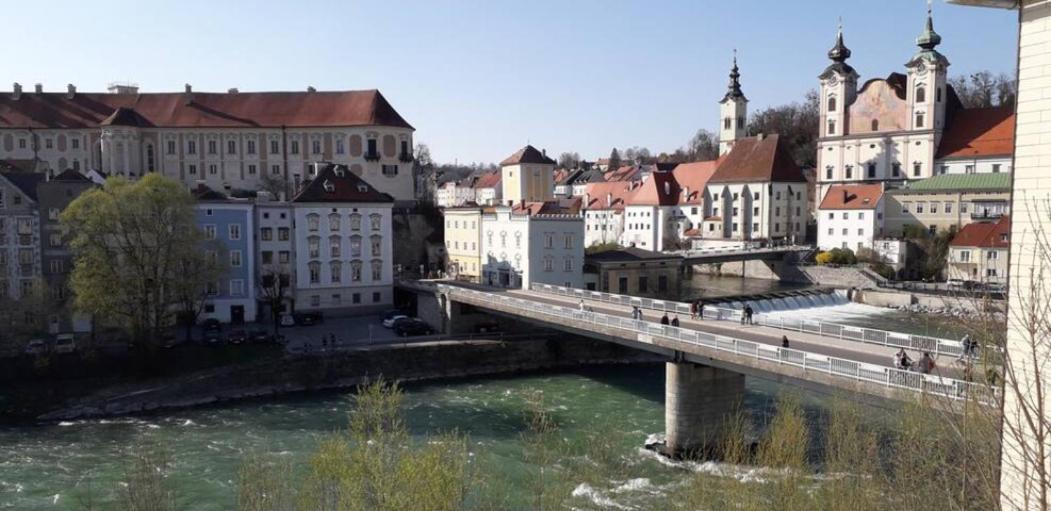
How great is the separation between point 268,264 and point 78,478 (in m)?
23.6

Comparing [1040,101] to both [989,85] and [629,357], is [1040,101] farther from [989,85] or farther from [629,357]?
[989,85]

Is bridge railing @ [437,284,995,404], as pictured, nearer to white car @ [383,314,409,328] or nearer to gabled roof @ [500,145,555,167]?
white car @ [383,314,409,328]

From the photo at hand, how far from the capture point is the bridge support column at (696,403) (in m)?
24.9

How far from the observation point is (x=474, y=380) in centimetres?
3694

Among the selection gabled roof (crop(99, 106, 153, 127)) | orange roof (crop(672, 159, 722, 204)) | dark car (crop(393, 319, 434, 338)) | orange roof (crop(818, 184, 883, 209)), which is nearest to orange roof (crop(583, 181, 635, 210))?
orange roof (crop(672, 159, 722, 204))

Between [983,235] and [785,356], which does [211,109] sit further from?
[983,235]

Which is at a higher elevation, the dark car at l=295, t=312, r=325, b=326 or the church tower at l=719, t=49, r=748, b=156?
the church tower at l=719, t=49, r=748, b=156

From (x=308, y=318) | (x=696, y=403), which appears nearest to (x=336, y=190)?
(x=308, y=318)

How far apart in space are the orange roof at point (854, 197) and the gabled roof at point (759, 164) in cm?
757

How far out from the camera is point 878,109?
79750 mm

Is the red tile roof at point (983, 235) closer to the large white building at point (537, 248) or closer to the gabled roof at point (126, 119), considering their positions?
the large white building at point (537, 248)

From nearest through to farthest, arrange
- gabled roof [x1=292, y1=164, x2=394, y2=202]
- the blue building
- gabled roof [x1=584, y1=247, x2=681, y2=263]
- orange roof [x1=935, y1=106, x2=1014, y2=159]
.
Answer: the blue building, gabled roof [x1=292, y1=164, x2=394, y2=202], gabled roof [x1=584, y1=247, x2=681, y2=263], orange roof [x1=935, y1=106, x2=1014, y2=159]

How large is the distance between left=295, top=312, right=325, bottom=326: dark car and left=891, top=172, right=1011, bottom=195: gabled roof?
163 feet

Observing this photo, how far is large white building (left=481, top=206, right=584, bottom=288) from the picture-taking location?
4712 centimetres
